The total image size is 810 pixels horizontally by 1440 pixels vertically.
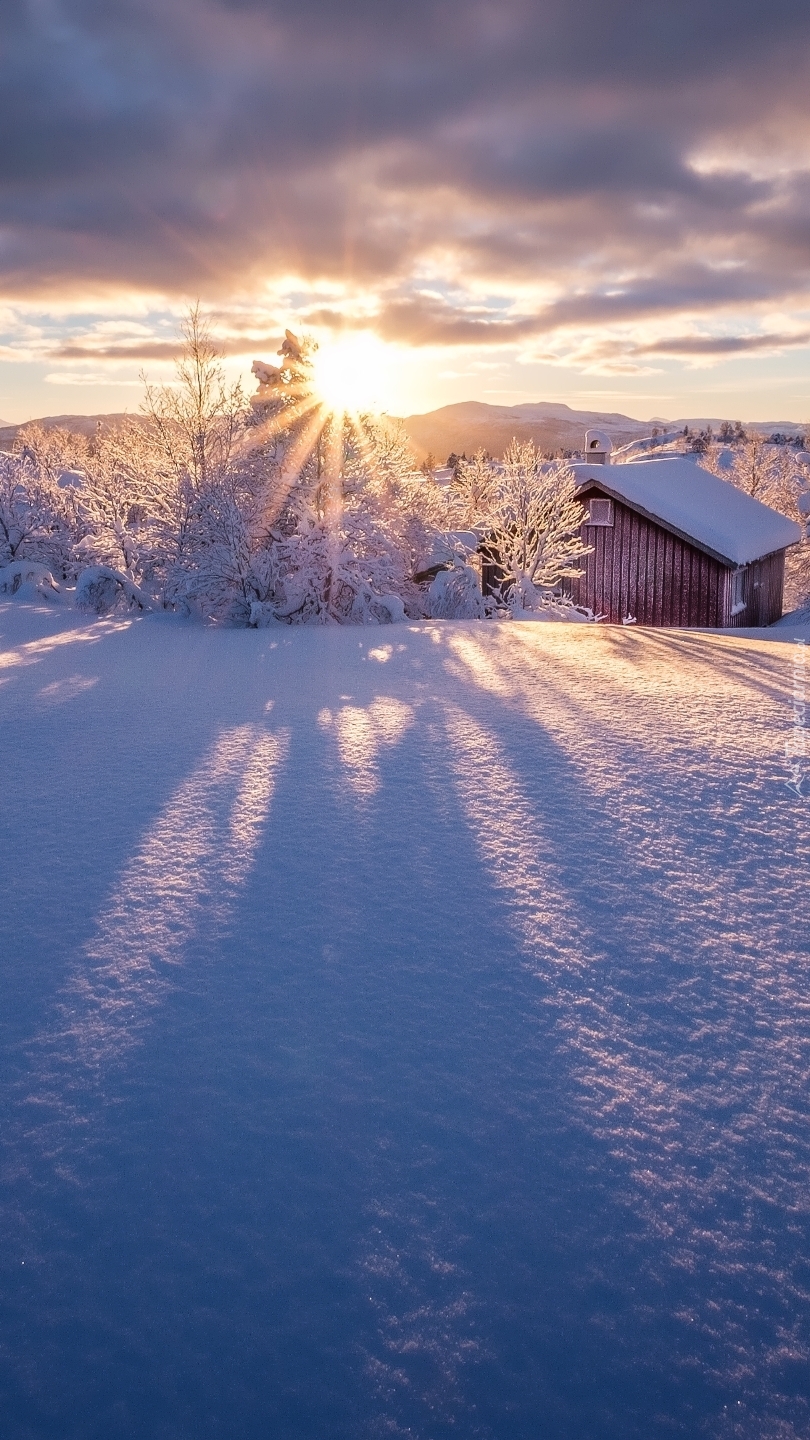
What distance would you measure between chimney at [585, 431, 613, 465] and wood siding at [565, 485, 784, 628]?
4.09 metres

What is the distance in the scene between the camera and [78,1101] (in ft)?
9.33

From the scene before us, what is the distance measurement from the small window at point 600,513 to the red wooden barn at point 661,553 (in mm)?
29

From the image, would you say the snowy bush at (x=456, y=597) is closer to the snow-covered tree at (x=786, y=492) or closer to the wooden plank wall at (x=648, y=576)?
the wooden plank wall at (x=648, y=576)

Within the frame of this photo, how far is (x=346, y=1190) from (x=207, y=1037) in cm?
91

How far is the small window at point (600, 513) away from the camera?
2394 cm

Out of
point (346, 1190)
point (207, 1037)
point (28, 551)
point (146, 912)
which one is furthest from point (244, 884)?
point (28, 551)

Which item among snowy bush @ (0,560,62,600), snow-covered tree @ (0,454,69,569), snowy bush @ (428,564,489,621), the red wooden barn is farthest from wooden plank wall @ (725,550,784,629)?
snow-covered tree @ (0,454,69,569)

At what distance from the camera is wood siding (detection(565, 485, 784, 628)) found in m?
23.3

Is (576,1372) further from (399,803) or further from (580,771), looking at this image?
(580,771)

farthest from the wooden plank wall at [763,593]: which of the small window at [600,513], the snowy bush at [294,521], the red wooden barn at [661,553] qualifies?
the snowy bush at [294,521]

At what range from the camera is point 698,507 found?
25109 mm

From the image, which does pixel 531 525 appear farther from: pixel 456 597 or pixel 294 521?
pixel 294 521

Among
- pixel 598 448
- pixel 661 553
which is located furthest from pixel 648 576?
pixel 598 448

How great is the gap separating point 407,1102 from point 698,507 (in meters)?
25.2
